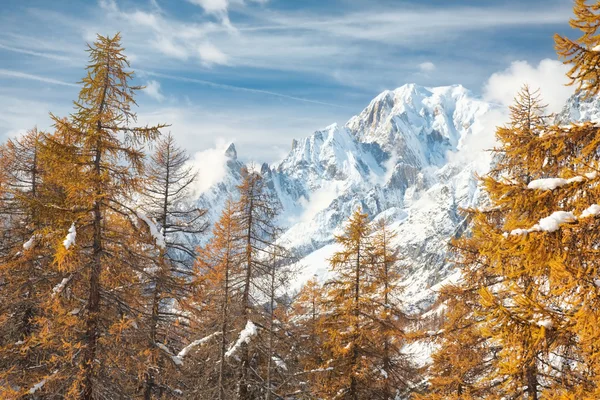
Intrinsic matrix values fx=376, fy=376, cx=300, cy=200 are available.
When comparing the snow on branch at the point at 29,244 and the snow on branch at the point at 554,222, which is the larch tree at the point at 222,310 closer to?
the snow on branch at the point at 29,244

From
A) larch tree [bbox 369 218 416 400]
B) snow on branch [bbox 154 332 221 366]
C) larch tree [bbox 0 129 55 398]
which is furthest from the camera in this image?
larch tree [bbox 369 218 416 400]

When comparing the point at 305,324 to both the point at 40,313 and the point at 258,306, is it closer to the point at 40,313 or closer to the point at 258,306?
the point at 258,306

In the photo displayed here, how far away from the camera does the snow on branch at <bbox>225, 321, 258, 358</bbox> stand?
13.2m

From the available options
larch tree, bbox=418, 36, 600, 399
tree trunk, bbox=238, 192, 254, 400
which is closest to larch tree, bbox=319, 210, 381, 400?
tree trunk, bbox=238, 192, 254, 400

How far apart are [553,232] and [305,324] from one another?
46.5ft

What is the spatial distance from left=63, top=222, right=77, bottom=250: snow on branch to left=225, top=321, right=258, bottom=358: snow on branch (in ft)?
23.1

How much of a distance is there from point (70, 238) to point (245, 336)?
7.28m

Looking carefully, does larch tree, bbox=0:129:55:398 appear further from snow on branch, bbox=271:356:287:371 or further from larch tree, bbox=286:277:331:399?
larch tree, bbox=286:277:331:399

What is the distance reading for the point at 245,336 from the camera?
13.4 m

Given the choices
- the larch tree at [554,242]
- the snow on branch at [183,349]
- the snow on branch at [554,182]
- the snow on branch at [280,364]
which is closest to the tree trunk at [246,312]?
the snow on branch at [280,364]

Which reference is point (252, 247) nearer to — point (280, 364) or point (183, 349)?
point (183, 349)

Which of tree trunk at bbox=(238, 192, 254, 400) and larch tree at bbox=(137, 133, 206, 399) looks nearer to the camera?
larch tree at bbox=(137, 133, 206, 399)

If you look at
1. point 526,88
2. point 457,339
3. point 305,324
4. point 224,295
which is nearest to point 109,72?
point 224,295

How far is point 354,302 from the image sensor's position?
597 inches
